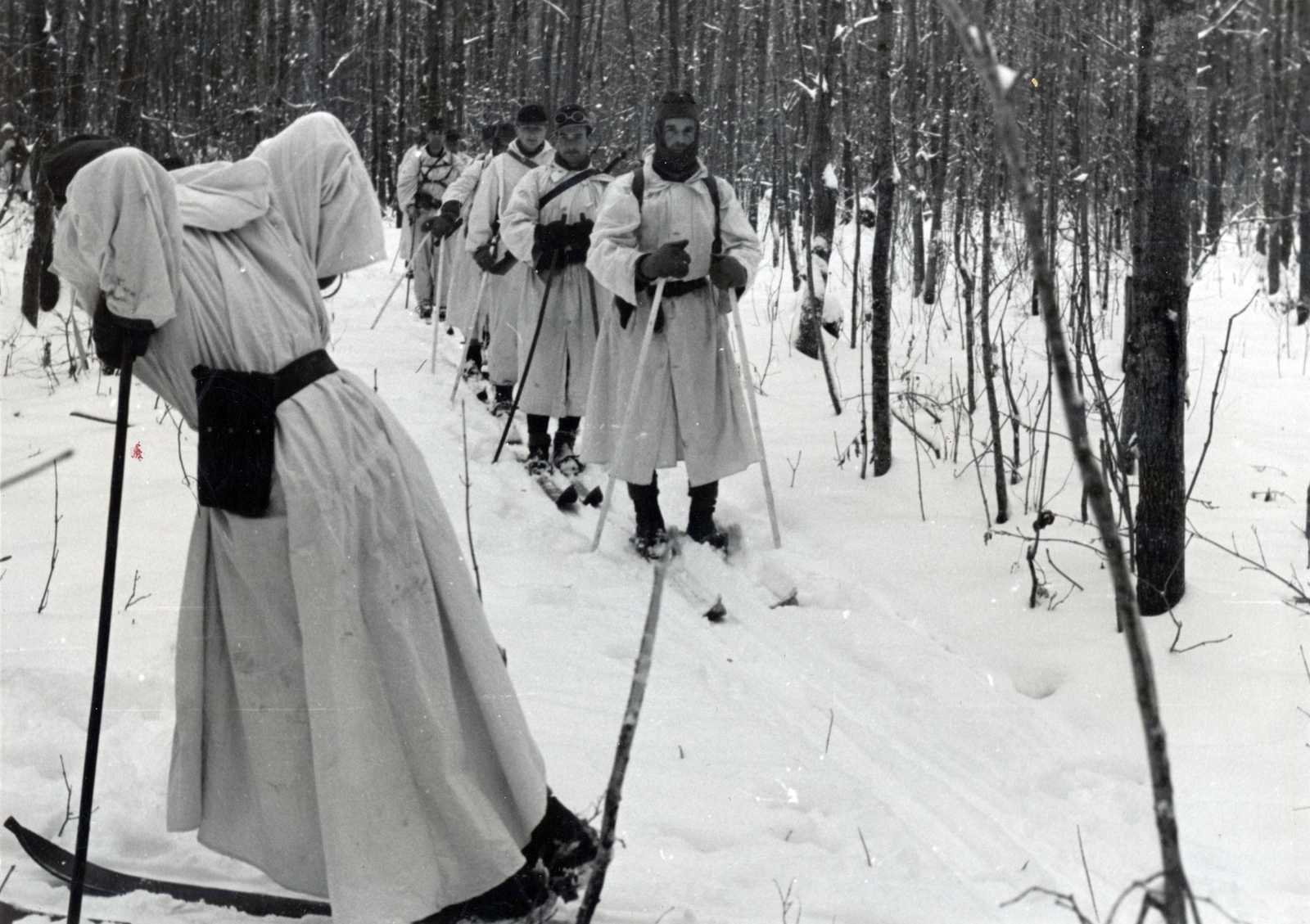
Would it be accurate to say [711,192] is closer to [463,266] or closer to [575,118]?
[575,118]

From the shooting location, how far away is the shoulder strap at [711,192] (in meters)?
5.31

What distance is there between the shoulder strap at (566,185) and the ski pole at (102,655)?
442cm

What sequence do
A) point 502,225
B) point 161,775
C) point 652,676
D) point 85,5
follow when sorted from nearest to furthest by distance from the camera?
point 161,775 < point 652,676 < point 502,225 < point 85,5

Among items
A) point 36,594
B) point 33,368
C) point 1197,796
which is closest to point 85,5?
point 33,368

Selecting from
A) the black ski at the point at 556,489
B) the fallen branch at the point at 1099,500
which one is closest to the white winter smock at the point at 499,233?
the black ski at the point at 556,489

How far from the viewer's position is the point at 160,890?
2.57 meters

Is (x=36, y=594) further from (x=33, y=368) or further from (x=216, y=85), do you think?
(x=216, y=85)

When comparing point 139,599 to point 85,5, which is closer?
point 139,599

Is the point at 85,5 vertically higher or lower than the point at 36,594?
higher

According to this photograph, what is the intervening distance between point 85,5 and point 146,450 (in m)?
11.4

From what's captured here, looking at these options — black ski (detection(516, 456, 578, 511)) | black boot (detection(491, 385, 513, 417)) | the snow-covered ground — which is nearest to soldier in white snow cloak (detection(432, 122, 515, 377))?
black boot (detection(491, 385, 513, 417))

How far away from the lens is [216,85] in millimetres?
21188

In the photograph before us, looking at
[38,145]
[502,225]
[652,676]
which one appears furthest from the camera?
[38,145]

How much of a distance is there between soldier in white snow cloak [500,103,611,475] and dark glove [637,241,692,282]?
1501 mm
